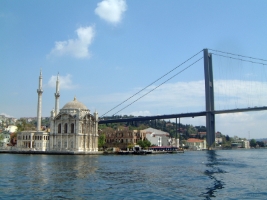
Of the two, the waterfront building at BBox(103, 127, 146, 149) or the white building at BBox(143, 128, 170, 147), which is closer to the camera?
the waterfront building at BBox(103, 127, 146, 149)

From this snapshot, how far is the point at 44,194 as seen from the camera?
1505 cm

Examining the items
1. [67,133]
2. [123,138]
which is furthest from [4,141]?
[67,133]

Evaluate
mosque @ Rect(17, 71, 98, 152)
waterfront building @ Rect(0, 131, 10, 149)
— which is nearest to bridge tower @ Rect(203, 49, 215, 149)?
mosque @ Rect(17, 71, 98, 152)

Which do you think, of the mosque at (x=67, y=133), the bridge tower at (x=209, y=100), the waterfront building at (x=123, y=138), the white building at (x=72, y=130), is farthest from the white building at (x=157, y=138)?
the white building at (x=72, y=130)

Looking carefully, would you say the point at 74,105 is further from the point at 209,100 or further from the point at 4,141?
the point at 4,141

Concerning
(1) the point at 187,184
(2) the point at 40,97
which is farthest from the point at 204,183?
(2) the point at 40,97

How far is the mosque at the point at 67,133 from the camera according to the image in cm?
5550

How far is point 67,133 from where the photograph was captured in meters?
56.0

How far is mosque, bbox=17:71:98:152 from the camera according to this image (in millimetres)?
55500

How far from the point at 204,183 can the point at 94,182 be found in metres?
5.75

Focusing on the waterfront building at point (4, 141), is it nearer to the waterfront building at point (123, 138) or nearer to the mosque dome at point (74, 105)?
the mosque dome at point (74, 105)

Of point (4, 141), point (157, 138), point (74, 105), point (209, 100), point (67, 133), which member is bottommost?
point (4, 141)

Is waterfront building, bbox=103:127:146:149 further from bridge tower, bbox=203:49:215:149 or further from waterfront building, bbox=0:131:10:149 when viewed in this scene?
waterfront building, bbox=0:131:10:149

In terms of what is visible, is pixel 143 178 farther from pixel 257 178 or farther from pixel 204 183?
pixel 257 178
